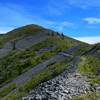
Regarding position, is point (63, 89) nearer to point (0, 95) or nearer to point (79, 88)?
point (79, 88)

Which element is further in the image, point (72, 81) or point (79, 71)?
point (79, 71)

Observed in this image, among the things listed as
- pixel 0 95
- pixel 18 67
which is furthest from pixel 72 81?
pixel 18 67

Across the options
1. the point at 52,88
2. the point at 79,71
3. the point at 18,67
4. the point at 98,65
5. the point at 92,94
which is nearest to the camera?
the point at 92,94

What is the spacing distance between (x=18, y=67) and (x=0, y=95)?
2146 cm

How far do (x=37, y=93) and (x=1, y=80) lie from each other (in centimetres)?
3134

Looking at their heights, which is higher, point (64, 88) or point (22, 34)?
point (22, 34)

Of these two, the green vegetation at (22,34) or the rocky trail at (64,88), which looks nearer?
the rocky trail at (64,88)

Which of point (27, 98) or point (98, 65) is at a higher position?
point (98, 65)

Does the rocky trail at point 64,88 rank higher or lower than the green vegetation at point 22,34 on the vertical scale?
lower

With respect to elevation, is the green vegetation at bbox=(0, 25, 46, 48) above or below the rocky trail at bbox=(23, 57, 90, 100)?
above

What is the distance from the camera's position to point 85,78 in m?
24.5

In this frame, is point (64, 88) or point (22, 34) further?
point (22, 34)

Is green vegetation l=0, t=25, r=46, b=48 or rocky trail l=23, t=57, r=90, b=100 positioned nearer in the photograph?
rocky trail l=23, t=57, r=90, b=100

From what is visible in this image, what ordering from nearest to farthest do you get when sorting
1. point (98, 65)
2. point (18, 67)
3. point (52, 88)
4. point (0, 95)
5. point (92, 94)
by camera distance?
point (92, 94), point (52, 88), point (98, 65), point (0, 95), point (18, 67)
